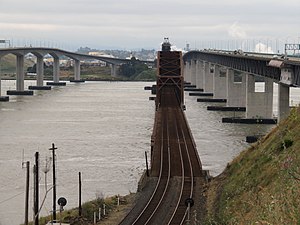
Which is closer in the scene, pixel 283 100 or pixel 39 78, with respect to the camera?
pixel 283 100

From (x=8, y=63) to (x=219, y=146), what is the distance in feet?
530

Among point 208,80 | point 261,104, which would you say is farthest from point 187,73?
point 261,104

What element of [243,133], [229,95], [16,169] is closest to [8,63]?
[229,95]

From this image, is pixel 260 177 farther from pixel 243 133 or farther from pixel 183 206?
pixel 243 133

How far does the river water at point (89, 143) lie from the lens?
85.1 ft

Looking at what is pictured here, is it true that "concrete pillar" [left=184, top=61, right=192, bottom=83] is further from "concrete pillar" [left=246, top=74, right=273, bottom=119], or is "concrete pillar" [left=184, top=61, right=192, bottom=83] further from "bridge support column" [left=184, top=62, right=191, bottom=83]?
"concrete pillar" [left=246, top=74, right=273, bottom=119]

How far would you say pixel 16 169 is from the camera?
1177 inches

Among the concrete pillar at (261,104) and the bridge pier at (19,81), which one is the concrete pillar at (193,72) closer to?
the bridge pier at (19,81)

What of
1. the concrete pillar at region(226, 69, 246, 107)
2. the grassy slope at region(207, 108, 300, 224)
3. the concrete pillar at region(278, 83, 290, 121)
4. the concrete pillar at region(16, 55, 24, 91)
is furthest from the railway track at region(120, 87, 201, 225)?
the concrete pillar at region(16, 55, 24, 91)

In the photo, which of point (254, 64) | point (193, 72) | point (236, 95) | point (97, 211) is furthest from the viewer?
point (193, 72)

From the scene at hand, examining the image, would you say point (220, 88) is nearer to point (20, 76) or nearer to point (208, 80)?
point (208, 80)

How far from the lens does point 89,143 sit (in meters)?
39.8

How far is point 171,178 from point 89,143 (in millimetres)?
15567

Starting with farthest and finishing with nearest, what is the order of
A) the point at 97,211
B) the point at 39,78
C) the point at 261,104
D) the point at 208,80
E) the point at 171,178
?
the point at 39,78 → the point at 208,80 → the point at 261,104 → the point at 171,178 → the point at 97,211
